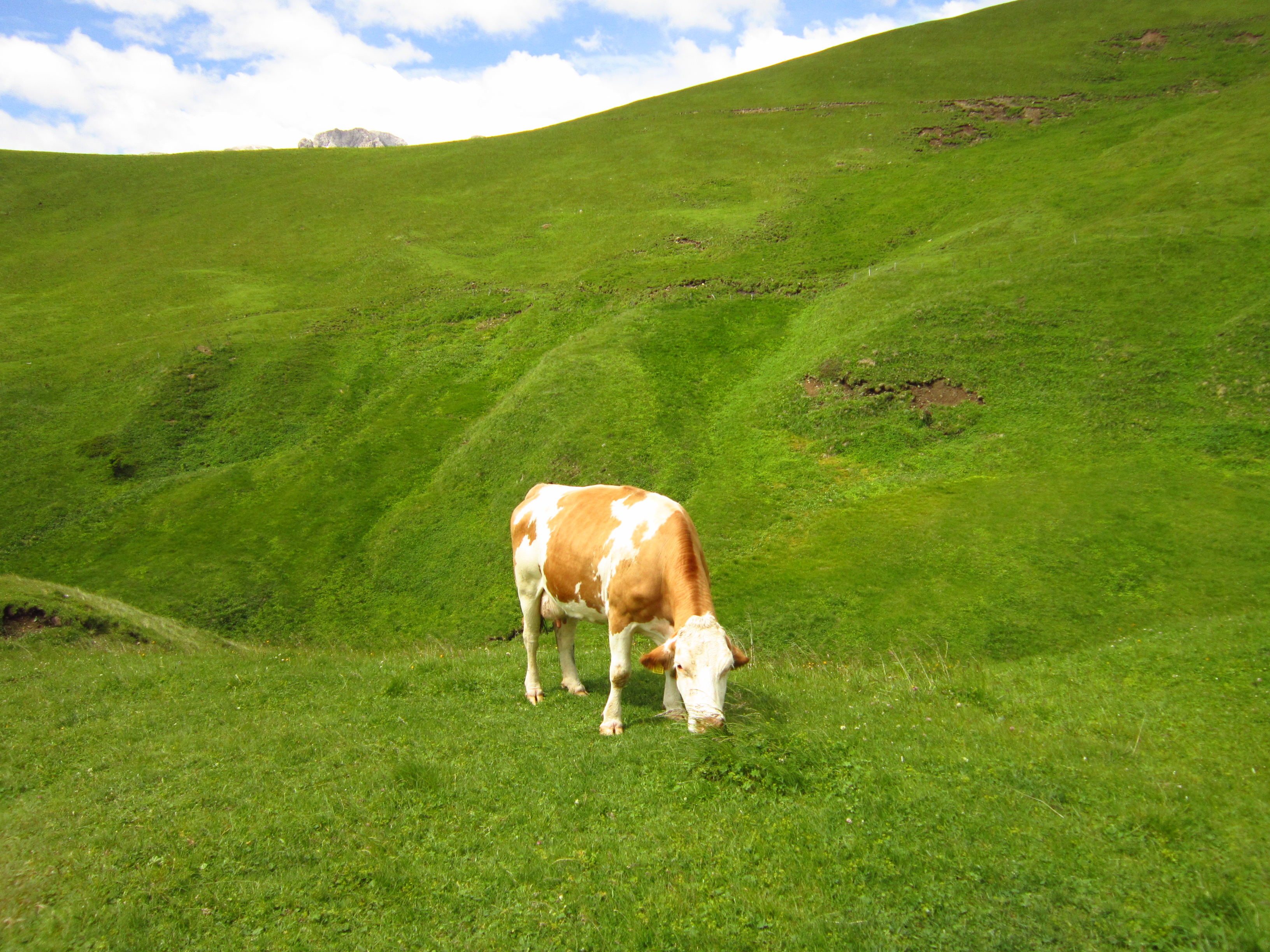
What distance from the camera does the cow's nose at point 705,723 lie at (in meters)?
10.0

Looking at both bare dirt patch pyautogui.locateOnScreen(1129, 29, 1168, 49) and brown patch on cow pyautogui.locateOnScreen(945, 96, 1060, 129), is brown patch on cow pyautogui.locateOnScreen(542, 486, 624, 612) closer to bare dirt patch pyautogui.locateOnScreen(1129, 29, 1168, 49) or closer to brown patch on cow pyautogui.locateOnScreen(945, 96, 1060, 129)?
brown patch on cow pyautogui.locateOnScreen(945, 96, 1060, 129)

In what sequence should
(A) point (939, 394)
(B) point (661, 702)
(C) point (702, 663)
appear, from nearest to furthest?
(C) point (702, 663)
(B) point (661, 702)
(A) point (939, 394)

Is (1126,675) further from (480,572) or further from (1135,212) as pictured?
(1135,212)

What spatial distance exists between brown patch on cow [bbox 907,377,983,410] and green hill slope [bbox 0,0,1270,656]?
1.31 ft

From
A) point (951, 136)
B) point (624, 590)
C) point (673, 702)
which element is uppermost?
point (951, 136)

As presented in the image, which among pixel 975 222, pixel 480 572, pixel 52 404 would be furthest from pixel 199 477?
pixel 975 222

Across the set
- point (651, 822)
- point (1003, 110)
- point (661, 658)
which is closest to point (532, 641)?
point (661, 658)

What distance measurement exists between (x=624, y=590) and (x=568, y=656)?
2.89 m

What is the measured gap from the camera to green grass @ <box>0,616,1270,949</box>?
6.54m

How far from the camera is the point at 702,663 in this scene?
10336mm

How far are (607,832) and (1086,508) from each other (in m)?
23.0

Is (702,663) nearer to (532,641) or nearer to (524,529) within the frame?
(532,641)

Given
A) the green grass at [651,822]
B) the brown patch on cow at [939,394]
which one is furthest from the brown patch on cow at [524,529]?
the brown patch on cow at [939,394]

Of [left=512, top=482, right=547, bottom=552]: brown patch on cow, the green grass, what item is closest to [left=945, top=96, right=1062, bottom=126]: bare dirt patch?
the green grass
